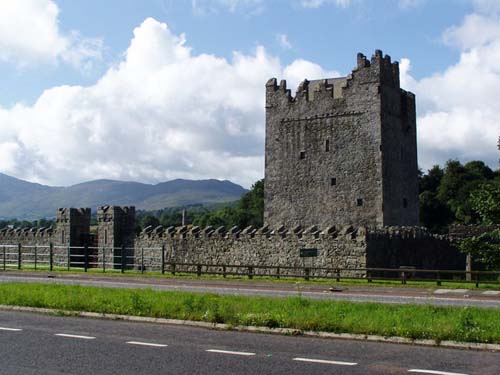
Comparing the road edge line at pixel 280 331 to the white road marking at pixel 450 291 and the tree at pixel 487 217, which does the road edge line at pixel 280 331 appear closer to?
the tree at pixel 487 217

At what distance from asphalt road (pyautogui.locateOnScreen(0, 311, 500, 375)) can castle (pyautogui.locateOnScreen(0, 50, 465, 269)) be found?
23.3 m

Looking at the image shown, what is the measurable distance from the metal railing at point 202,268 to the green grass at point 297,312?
1354 centimetres

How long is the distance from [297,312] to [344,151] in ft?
94.8

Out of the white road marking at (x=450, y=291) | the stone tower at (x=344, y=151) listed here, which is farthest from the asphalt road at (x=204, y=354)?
the stone tower at (x=344, y=151)

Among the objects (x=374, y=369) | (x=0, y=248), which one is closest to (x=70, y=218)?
(x=0, y=248)

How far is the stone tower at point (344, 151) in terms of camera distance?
43469mm

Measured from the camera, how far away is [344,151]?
4450 centimetres

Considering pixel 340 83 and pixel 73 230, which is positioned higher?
pixel 340 83

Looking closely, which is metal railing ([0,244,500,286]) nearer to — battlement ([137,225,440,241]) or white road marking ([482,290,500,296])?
battlement ([137,225,440,241])

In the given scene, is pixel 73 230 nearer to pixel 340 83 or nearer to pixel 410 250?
pixel 340 83

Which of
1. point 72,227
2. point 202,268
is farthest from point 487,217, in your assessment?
point 72,227

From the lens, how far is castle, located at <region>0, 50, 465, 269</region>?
40031 millimetres

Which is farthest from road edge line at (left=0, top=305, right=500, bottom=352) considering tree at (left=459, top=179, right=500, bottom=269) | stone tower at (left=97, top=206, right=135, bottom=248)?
stone tower at (left=97, top=206, right=135, bottom=248)

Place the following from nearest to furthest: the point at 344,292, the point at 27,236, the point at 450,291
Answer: the point at 344,292 < the point at 450,291 < the point at 27,236
